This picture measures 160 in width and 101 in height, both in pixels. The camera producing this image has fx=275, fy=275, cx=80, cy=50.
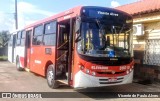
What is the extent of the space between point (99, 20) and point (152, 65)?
434cm

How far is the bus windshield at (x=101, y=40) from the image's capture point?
28.4 ft

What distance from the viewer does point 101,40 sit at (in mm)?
8828

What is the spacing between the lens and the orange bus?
28.4 feet

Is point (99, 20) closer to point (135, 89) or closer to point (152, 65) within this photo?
point (135, 89)

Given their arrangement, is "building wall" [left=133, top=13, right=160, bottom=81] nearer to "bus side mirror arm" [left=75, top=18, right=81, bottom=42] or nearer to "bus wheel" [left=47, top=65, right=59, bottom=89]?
"bus wheel" [left=47, top=65, right=59, bottom=89]

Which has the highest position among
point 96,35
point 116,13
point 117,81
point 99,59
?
point 116,13

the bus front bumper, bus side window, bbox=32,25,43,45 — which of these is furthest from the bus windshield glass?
bus side window, bbox=32,25,43,45

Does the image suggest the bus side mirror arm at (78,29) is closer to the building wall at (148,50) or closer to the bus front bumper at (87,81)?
the bus front bumper at (87,81)

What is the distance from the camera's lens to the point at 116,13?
941cm

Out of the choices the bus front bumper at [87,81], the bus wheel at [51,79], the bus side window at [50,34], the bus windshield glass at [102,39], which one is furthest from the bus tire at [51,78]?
the bus windshield glass at [102,39]

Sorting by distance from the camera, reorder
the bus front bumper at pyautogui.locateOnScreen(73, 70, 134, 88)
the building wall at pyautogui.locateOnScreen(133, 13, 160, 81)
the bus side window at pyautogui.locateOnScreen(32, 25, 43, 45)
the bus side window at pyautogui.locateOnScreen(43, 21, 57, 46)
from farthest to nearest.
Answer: the bus side window at pyautogui.locateOnScreen(32, 25, 43, 45) < the building wall at pyautogui.locateOnScreen(133, 13, 160, 81) < the bus side window at pyautogui.locateOnScreen(43, 21, 57, 46) < the bus front bumper at pyautogui.locateOnScreen(73, 70, 134, 88)

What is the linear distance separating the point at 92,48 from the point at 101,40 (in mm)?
423

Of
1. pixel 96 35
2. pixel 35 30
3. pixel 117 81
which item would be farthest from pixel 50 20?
pixel 117 81

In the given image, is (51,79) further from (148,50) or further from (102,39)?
(148,50)
